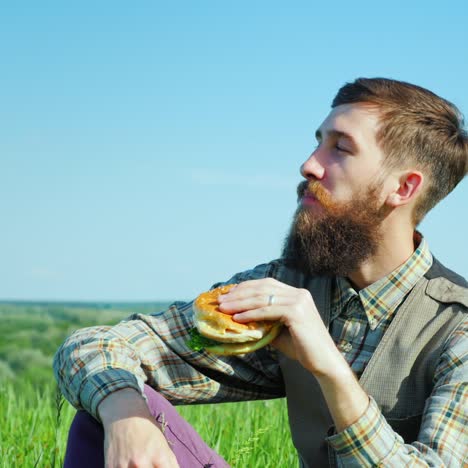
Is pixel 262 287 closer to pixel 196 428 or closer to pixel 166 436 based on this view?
pixel 166 436

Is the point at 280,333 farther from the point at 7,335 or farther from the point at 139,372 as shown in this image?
the point at 7,335

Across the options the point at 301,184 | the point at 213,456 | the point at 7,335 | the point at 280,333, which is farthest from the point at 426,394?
the point at 7,335

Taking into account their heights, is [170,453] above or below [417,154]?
below

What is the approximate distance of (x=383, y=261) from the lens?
3297 mm

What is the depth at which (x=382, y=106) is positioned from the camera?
3461 millimetres

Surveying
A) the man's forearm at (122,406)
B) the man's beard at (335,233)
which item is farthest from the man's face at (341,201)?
the man's forearm at (122,406)

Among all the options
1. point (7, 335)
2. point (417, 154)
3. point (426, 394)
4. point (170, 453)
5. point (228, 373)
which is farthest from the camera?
point (7, 335)

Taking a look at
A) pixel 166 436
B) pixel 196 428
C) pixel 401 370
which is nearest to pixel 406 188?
pixel 401 370

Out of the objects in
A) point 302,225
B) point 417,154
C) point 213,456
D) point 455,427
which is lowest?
point 213,456

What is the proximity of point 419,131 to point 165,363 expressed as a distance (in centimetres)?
154

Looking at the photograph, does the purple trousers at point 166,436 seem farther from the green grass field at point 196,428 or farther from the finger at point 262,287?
the finger at point 262,287

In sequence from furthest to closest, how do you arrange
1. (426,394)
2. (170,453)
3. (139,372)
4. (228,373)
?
(228,373) < (139,372) < (426,394) < (170,453)

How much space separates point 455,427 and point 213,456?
901 millimetres

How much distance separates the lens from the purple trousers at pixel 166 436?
270 cm
